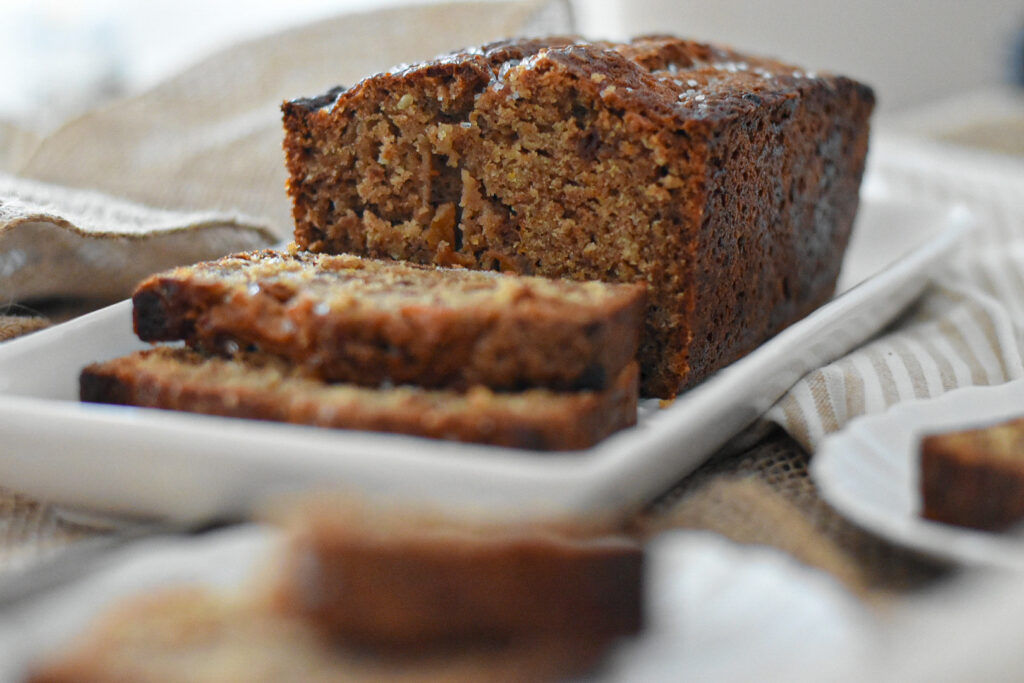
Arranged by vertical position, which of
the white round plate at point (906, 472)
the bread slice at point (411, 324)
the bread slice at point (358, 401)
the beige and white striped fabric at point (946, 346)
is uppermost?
the bread slice at point (411, 324)

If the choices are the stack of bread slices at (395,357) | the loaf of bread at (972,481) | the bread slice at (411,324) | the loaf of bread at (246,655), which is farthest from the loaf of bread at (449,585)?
the loaf of bread at (972,481)

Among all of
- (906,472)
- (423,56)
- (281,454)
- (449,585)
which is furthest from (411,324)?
(423,56)

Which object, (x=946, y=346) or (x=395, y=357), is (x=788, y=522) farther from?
(x=946, y=346)

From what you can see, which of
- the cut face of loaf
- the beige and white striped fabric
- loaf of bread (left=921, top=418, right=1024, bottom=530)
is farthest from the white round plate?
the cut face of loaf

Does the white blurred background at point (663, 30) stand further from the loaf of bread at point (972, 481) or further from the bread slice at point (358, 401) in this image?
the loaf of bread at point (972, 481)

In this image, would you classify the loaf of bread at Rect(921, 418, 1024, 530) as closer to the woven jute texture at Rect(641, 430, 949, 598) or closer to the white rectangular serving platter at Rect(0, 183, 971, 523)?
the woven jute texture at Rect(641, 430, 949, 598)

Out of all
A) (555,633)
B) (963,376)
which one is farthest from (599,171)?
(555,633)
